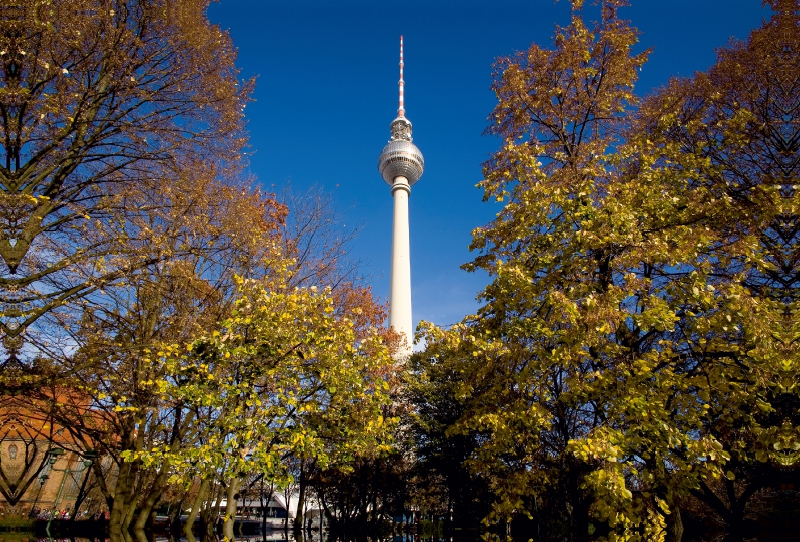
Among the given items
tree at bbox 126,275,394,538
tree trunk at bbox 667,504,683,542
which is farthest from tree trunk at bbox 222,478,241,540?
tree trunk at bbox 667,504,683,542

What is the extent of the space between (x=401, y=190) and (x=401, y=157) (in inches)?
241

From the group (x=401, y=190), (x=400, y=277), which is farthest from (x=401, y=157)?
(x=400, y=277)

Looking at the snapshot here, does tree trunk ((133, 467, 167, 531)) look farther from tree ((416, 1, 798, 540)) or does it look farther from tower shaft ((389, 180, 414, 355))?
tower shaft ((389, 180, 414, 355))

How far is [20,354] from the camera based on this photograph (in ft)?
36.7

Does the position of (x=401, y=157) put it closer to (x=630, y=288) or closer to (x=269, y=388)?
(x=269, y=388)

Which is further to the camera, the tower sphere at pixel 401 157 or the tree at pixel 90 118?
the tower sphere at pixel 401 157

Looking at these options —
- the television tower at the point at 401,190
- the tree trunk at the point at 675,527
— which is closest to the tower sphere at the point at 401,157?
the television tower at the point at 401,190

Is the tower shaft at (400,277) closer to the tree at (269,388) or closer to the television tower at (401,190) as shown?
the television tower at (401,190)

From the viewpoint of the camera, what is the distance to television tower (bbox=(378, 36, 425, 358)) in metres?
71.0

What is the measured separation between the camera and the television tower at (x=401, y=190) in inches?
2795

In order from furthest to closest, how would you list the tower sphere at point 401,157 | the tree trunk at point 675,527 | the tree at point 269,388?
A: 1. the tower sphere at point 401,157
2. the tree trunk at point 675,527
3. the tree at point 269,388

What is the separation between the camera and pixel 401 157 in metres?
84.8

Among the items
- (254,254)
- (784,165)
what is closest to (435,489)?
(254,254)

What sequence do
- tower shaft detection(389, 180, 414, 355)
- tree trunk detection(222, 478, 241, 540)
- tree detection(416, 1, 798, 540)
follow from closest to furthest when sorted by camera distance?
tree detection(416, 1, 798, 540), tree trunk detection(222, 478, 241, 540), tower shaft detection(389, 180, 414, 355)
